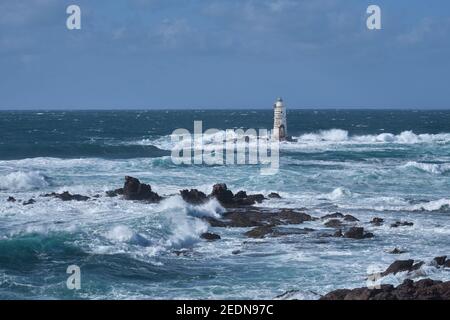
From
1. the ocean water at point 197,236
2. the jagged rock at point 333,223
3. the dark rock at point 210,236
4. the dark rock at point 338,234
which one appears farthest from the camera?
the jagged rock at point 333,223

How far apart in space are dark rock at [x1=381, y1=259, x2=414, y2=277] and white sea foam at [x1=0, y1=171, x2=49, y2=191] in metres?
20.2

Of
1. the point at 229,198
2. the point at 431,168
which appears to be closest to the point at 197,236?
the point at 229,198

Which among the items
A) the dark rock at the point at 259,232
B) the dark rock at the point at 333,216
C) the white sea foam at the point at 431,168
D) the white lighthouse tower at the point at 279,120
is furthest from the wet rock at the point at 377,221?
the white lighthouse tower at the point at 279,120

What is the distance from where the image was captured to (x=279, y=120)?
56344 millimetres

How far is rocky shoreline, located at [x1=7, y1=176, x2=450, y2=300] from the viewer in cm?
1239

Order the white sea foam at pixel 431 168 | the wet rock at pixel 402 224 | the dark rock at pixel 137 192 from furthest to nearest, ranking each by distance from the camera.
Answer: the white sea foam at pixel 431 168 → the dark rock at pixel 137 192 → the wet rock at pixel 402 224

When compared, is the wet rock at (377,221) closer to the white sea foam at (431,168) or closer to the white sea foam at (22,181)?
the white sea foam at (431,168)

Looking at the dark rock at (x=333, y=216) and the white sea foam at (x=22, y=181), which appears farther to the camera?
the white sea foam at (x=22, y=181)

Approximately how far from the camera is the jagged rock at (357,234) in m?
20.3

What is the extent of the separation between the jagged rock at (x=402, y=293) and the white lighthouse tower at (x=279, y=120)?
41236 mm

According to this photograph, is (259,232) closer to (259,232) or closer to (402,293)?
(259,232)

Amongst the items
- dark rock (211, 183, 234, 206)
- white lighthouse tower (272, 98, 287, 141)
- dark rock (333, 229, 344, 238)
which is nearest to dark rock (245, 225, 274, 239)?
dark rock (333, 229, 344, 238)

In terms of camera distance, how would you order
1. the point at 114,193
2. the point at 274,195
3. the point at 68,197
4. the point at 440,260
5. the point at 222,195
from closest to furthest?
1. the point at 440,260
2. the point at 222,195
3. the point at 68,197
4. the point at 114,193
5. the point at 274,195

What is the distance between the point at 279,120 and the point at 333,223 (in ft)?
113
